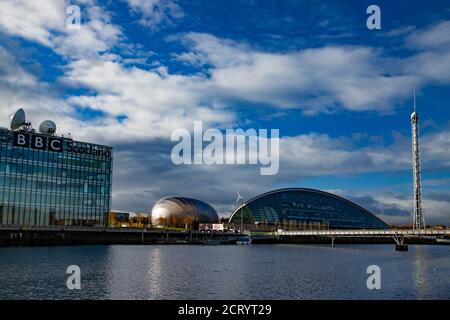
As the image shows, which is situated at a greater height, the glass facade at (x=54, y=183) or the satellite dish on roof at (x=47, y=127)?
the satellite dish on roof at (x=47, y=127)

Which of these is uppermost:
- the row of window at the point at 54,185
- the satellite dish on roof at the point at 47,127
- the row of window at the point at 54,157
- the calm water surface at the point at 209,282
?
the satellite dish on roof at the point at 47,127

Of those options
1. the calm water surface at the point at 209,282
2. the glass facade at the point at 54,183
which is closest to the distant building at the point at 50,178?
the glass facade at the point at 54,183

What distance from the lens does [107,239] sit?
161 metres

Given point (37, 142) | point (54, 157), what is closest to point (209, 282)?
point (54, 157)

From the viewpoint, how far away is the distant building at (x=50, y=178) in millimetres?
151125

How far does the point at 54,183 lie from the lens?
161 m

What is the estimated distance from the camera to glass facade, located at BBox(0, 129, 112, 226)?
15100 centimetres

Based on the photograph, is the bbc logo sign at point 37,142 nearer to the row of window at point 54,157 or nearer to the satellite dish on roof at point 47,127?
the row of window at point 54,157

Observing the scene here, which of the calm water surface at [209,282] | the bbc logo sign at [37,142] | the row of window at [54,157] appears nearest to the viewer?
the calm water surface at [209,282]

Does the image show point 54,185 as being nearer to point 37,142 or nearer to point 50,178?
point 50,178

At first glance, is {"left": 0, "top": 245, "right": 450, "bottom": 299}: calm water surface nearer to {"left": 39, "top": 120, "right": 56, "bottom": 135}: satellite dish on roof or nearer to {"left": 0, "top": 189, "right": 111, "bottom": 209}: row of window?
{"left": 0, "top": 189, "right": 111, "bottom": 209}: row of window

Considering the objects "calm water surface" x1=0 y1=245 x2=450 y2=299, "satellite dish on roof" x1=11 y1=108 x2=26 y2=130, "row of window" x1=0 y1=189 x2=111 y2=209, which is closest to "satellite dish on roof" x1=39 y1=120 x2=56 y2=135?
"satellite dish on roof" x1=11 y1=108 x2=26 y2=130

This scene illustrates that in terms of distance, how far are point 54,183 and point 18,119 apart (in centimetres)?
2429
